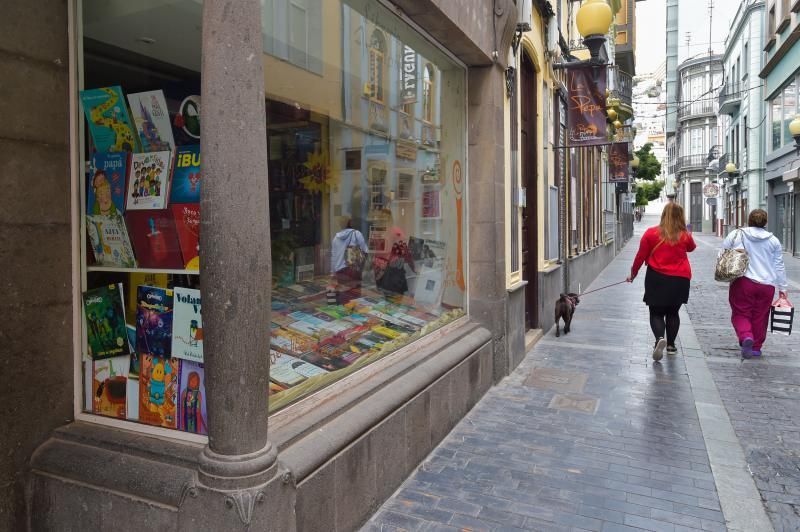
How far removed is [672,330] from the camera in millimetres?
7434

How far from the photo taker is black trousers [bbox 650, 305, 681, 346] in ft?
23.9

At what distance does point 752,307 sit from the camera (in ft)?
24.3

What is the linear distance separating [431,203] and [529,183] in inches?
123

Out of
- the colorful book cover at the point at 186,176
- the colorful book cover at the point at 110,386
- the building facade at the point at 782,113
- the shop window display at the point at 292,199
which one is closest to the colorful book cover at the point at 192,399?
the shop window display at the point at 292,199

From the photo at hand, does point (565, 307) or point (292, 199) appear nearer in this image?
point (292, 199)

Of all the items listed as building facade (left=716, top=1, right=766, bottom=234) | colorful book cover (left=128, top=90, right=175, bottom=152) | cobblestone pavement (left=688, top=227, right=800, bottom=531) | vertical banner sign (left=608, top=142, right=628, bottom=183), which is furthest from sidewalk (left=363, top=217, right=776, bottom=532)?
building facade (left=716, top=1, right=766, bottom=234)

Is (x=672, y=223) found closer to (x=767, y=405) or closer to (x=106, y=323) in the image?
(x=767, y=405)

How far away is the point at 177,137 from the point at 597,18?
6.33 meters

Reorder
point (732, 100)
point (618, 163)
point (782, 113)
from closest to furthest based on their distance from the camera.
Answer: point (618, 163), point (782, 113), point (732, 100)

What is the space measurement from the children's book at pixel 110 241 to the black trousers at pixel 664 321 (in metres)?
6.16

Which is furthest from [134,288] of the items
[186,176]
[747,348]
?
[747,348]

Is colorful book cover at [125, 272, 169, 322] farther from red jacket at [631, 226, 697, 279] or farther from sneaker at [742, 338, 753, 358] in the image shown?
sneaker at [742, 338, 753, 358]

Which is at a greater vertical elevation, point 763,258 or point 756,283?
point 763,258

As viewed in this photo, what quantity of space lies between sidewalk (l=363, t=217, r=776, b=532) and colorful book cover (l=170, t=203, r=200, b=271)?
5.90ft
